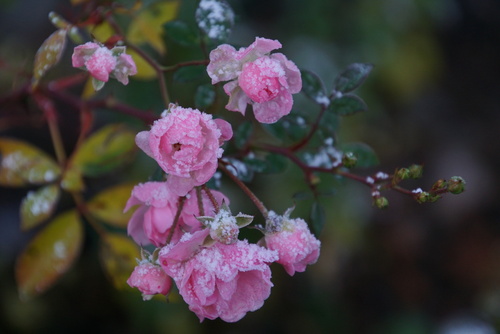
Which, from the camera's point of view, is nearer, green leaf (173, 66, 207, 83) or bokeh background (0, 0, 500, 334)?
green leaf (173, 66, 207, 83)

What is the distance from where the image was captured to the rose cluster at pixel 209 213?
686 millimetres

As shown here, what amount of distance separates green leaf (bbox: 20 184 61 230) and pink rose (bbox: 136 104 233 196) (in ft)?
1.59

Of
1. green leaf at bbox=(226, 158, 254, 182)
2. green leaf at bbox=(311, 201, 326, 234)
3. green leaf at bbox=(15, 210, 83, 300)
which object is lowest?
green leaf at bbox=(15, 210, 83, 300)

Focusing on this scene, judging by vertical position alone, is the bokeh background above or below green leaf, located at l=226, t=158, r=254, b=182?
below

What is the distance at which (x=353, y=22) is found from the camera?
2.20m

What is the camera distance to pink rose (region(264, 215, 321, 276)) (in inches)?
29.0

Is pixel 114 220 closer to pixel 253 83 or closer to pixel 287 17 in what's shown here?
pixel 253 83

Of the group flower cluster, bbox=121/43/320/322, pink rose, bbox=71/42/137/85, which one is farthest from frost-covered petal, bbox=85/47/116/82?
flower cluster, bbox=121/43/320/322

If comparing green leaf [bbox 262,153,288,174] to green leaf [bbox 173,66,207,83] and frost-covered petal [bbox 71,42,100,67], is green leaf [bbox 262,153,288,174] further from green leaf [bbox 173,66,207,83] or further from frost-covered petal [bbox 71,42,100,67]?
frost-covered petal [bbox 71,42,100,67]

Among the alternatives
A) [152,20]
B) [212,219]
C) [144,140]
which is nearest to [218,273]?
[212,219]

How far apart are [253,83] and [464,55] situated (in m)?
2.43

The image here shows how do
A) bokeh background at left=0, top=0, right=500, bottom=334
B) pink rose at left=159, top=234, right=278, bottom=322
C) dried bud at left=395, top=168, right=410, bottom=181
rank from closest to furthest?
pink rose at left=159, top=234, right=278, bottom=322, dried bud at left=395, top=168, right=410, bottom=181, bokeh background at left=0, top=0, right=500, bottom=334

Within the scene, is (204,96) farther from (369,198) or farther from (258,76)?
(369,198)

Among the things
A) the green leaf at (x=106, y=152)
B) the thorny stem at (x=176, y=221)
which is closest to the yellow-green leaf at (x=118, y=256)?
the green leaf at (x=106, y=152)
